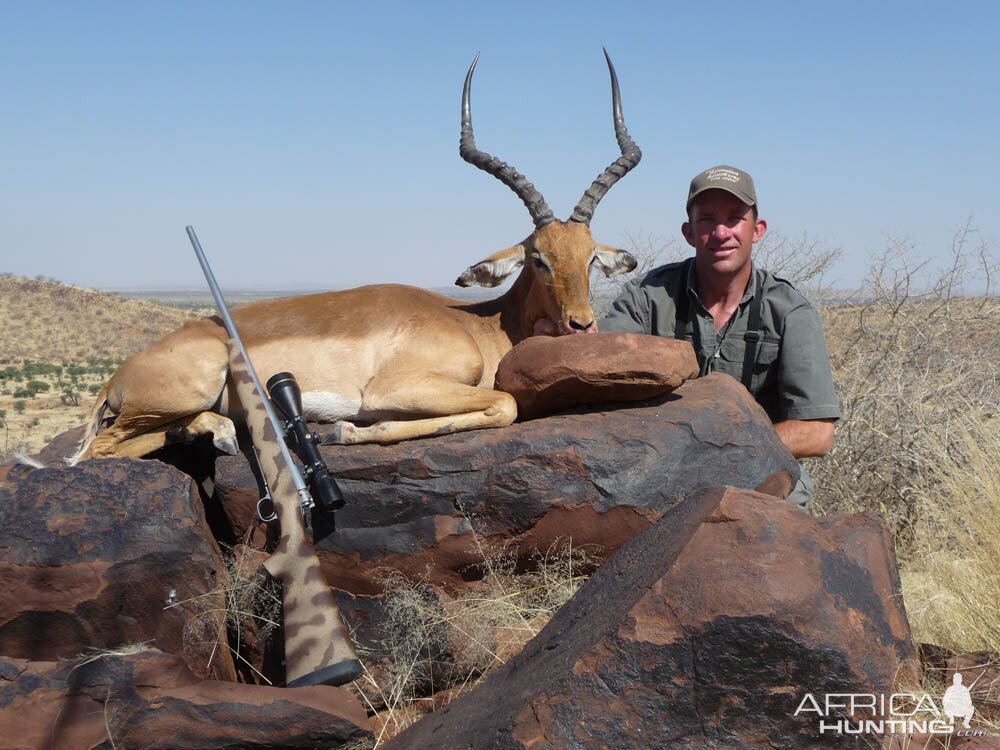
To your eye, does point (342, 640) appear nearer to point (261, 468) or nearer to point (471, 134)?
point (261, 468)

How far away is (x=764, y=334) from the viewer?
6621 millimetres

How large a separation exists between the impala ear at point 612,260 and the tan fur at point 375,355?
14cm

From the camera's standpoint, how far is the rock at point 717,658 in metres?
2.91

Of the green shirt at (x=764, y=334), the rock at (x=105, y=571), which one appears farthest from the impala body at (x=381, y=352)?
the rock at (x=105, y=571)

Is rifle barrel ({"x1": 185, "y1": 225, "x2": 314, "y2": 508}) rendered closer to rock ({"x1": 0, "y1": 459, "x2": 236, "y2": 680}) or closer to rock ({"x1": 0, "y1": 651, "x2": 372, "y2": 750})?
rock ({"x1": 0, "y1": 459, "x2": 236, "y2": 680})

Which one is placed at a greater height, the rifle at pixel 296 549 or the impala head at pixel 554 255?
the impala head at pixel 554 255

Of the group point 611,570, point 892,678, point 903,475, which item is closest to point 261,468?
point 611,570

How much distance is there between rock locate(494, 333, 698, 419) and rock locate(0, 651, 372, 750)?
2.49 meters

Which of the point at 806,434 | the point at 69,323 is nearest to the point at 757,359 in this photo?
the point at 806,434

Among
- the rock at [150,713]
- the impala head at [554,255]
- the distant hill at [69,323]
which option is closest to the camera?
the rock at [150,713]

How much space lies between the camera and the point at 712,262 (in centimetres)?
666

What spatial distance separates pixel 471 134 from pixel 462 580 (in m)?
3.95

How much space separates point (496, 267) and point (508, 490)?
245 centimetres

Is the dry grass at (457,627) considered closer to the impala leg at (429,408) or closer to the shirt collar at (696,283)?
the impala leg at (429,408)
